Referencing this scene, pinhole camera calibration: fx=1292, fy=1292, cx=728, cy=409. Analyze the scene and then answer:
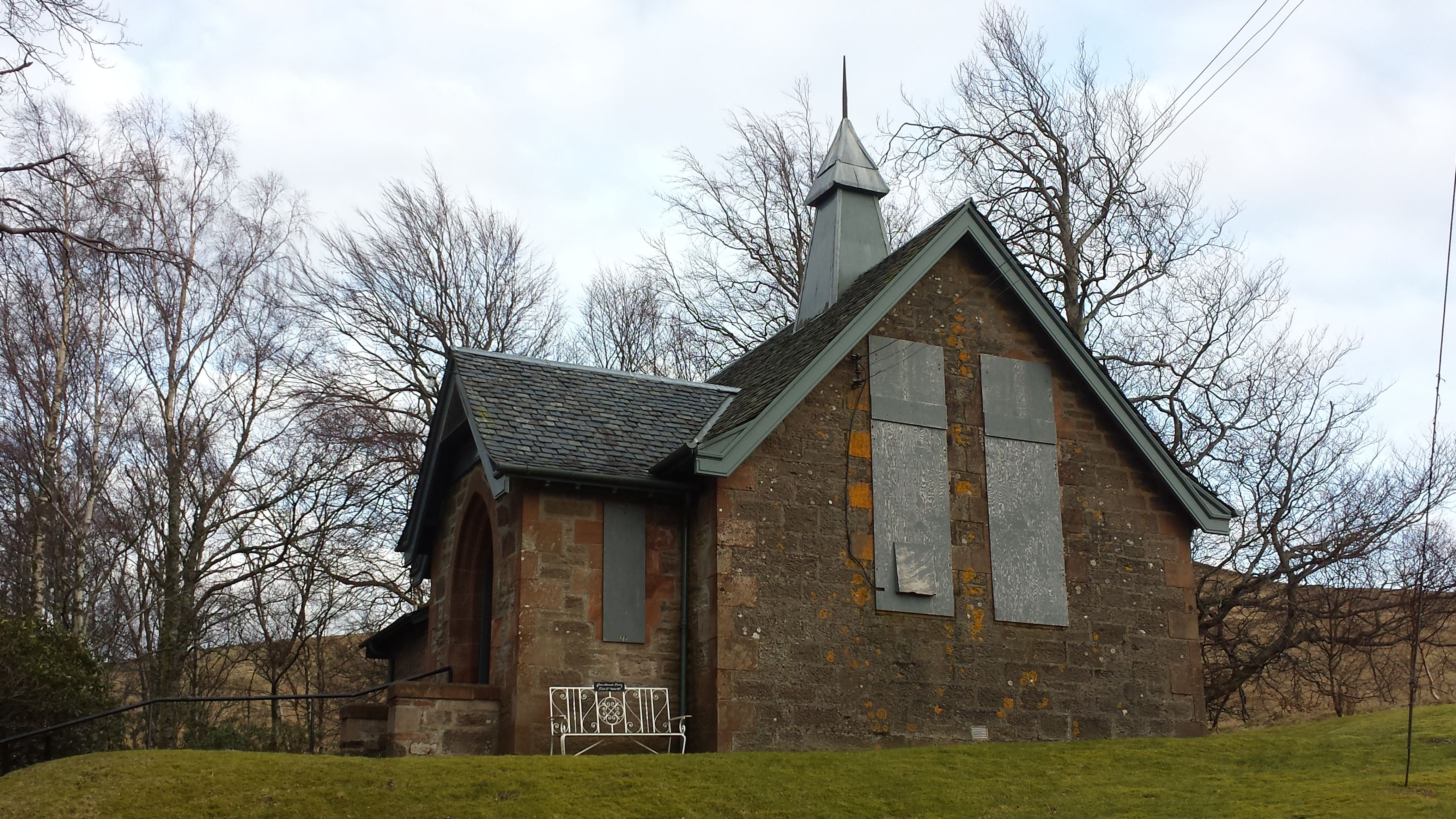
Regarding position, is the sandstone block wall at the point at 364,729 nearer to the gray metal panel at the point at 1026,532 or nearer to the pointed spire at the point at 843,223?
the gray metal panel at the point at 1026,532

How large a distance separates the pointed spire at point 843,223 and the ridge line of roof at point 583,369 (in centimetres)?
361

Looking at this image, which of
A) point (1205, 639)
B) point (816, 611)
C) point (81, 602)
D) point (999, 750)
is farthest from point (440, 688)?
Answer: point (1205, 639)

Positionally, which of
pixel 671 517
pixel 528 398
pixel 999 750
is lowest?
pixel 999 750

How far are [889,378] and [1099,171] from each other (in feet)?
38.6

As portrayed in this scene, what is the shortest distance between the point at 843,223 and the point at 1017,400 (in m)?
5.80

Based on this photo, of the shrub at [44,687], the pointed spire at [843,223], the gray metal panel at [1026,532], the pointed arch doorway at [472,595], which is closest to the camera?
the shrub at [44,687]

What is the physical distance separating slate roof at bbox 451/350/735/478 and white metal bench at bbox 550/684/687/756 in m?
2.39

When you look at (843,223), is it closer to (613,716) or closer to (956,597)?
(956,597)

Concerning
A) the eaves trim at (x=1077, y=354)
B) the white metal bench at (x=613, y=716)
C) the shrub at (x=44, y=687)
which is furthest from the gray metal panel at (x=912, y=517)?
the shrub at (x=44, y=687)

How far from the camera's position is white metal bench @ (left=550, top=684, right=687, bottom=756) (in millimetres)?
13633

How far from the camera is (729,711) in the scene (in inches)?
532

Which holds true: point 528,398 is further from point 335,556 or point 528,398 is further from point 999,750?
point 335,556

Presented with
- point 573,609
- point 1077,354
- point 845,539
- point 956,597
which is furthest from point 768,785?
point 1077,354

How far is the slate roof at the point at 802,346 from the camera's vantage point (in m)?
15.0
